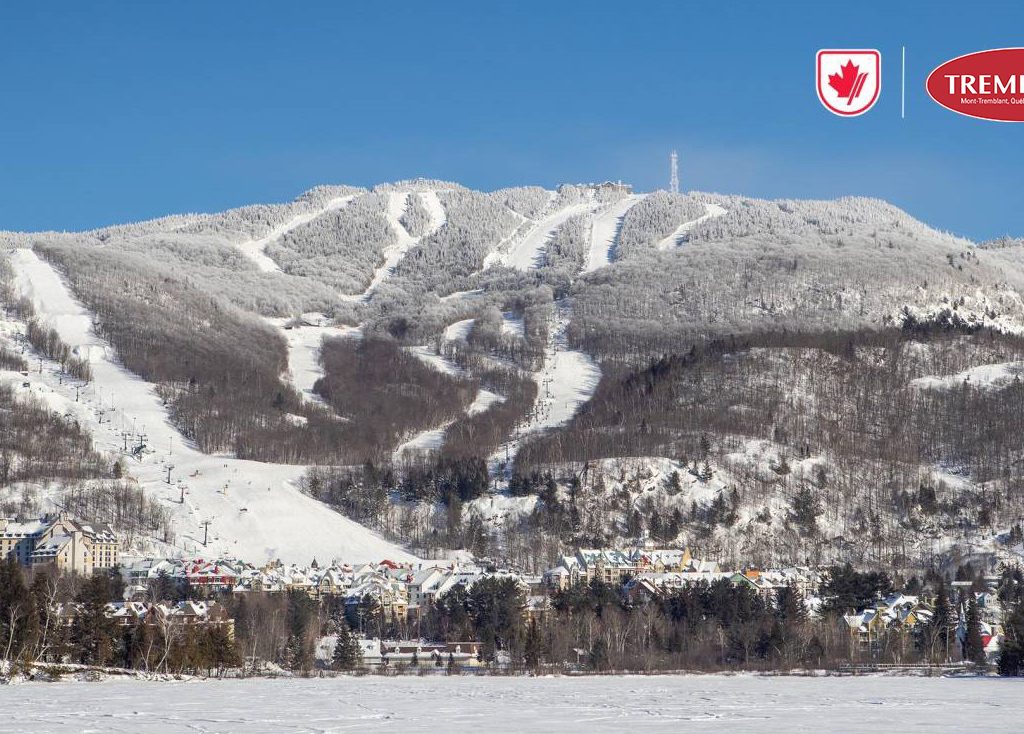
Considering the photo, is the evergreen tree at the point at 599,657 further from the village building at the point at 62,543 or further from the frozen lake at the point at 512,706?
the village building at the point at 62,543

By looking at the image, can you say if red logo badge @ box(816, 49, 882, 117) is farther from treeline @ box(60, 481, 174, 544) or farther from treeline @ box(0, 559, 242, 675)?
treeline @ box(60, 481, 174, 544)

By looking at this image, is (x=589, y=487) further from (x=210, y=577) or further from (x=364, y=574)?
(x=210, y=577)

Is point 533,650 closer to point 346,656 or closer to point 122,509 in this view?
point 346,656

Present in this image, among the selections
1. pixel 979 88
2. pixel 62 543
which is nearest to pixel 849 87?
pixel 979 88

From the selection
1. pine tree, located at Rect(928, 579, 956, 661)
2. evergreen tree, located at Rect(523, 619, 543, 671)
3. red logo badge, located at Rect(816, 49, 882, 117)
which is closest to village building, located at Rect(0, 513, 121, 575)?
evergreen tree, located at Rect(523, 619, 543, 671)

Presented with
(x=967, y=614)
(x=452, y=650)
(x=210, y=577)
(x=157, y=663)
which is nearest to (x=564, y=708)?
(x=157, y=663)

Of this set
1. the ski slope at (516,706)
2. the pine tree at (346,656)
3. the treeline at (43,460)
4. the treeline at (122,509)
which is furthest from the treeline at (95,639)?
the treeline at (43,460)
